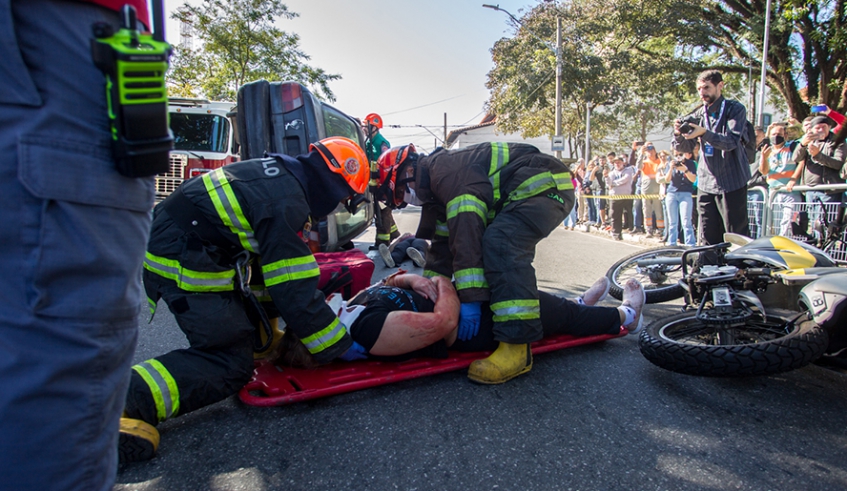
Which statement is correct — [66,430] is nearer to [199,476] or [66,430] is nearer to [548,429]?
[199,476]

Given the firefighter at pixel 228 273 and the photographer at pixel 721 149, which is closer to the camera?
the firefighter at pixel 228 273

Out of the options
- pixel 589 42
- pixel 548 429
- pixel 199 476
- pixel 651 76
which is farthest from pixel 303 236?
pixel 589 42

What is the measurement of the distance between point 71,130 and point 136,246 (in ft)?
0.76

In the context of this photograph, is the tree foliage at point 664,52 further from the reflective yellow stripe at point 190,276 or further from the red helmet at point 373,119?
the reflective yellow stripe at point 190,276

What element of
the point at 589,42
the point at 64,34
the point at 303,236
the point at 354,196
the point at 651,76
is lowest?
the point at 303,236

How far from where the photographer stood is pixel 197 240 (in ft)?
7.64

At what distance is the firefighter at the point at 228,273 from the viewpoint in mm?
2197

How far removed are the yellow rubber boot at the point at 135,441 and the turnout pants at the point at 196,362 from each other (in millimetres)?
83

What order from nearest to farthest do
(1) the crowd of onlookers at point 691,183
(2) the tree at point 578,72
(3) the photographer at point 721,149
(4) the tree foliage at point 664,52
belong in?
(3) the photographer at point 721,149
(1) the crowd of onlookers at point 691,183
(4) the tree foliage at point 664,52
(2) the tree at point 578,72

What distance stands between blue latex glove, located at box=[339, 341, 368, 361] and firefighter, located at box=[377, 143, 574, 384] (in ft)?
1.84

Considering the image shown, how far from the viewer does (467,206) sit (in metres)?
2.75

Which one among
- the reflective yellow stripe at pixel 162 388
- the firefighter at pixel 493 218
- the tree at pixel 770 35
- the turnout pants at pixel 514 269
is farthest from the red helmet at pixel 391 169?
the tree at pixel 770 35

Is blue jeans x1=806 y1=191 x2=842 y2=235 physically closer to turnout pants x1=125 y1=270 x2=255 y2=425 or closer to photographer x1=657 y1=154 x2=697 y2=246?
photographer x1=657 y1=154 x2=697 y2=246

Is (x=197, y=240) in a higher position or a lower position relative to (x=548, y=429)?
higher
